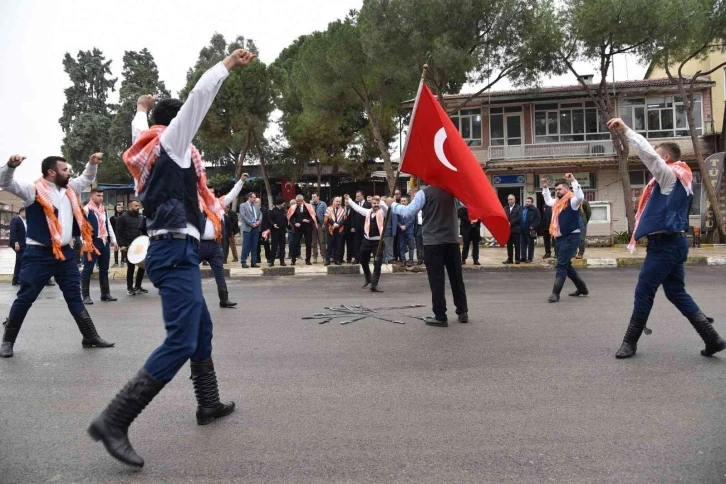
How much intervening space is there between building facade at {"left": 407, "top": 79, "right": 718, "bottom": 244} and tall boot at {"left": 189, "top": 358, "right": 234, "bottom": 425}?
27.5 metres

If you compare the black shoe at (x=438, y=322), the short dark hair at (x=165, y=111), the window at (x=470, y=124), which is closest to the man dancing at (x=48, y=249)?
the short dark hair at (x=165, y=111)

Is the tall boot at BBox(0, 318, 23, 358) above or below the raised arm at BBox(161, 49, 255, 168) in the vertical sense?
below

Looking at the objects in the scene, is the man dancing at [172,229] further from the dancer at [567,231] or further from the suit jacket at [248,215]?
the suit jacket at [248,215]

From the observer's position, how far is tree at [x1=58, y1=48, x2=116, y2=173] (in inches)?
2016

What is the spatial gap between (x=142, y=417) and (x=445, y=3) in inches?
843

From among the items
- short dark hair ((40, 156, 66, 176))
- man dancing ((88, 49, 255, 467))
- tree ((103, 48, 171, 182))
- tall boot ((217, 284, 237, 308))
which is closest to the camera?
man dancing ((88, 49, 255, 467))

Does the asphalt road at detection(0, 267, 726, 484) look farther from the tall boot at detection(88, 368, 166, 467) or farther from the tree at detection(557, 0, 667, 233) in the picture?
the tree at detection(557, 0, 667, 233)

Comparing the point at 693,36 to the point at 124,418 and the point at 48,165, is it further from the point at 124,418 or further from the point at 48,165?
the point at 124,418

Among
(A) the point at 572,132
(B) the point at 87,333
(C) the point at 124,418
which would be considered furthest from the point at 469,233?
(A) the point at 572,132

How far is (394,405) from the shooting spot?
166 inches

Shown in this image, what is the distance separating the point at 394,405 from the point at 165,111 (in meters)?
2.48

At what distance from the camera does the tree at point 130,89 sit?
4881cm

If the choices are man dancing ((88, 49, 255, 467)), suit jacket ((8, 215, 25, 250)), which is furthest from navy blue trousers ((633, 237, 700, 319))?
suit jacket ((8, 215, 25, 250))

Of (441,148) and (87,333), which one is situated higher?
(441,148)
